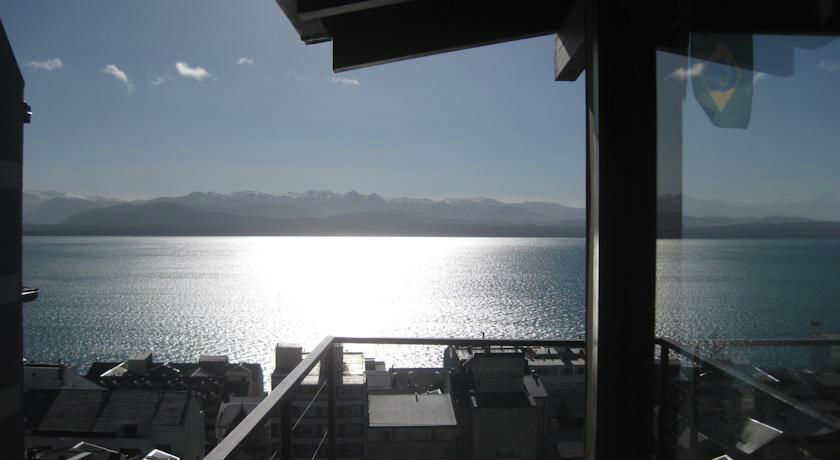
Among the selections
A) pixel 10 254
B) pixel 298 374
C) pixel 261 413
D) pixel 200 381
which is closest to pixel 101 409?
pixel 200 381

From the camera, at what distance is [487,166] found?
61.8 meters

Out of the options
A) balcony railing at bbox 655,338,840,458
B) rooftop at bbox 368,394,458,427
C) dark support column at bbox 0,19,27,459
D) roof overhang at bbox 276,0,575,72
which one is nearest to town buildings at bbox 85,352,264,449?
dark support column at bbox 0,19,27,459

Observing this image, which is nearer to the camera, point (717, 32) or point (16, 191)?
point (717, 32)

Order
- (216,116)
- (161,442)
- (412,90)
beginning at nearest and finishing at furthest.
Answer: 1. (161,442)
2. (412,90)
3. (216,116)

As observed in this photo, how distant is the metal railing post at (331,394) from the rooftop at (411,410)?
535 millimetres

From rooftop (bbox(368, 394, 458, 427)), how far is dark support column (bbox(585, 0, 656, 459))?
1568 millimetres

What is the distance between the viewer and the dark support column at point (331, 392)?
6.79ft

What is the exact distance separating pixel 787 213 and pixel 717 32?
36 cm

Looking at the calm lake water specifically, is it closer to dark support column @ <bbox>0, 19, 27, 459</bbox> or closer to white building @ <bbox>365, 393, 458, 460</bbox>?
white building @ <bbox>365, 393, 458, 460</bbox>

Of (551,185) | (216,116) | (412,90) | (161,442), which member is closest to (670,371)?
(161,442)

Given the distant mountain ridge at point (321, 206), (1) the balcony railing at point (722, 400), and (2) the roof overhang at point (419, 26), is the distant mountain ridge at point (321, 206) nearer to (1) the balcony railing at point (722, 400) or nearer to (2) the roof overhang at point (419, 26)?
(2) the roof overhang at point (419, 26)

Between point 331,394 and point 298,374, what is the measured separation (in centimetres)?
63

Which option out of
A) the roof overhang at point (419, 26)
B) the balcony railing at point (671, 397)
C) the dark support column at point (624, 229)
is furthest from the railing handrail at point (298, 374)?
the roof overhang at point (419, 26)

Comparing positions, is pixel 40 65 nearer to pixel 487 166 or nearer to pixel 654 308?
pixel 487 166
